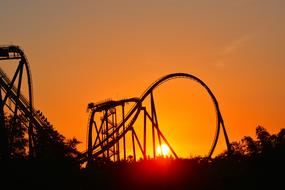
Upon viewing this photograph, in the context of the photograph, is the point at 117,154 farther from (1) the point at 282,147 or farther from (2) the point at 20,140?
(1) the point at 282,147

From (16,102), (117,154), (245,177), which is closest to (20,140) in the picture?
(117,154)

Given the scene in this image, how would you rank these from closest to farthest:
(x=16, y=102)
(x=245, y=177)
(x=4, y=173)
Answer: (x=4, y=173)
(x=245, y=177)
(x=16, y=102)

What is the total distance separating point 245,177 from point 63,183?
8753 millimetres

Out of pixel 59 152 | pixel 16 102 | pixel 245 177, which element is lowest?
pixel 245 177

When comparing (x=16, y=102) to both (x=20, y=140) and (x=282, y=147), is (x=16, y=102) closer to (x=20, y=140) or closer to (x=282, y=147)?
(x=20, y=140)

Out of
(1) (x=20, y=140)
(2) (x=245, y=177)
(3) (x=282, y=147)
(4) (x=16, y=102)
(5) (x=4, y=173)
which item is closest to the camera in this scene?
(5) (x=4, y=173)

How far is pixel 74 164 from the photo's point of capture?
94.2ft

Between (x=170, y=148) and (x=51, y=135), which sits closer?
(x=51, y=135)

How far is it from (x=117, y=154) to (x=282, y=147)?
38.3ft

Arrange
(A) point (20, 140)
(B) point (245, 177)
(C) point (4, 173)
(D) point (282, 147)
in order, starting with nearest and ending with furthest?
(C) point (4, 173) → (B) point (245, 177) → (D) point (282, 147) → (A) point (20, 140)

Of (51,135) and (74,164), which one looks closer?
(74,164)

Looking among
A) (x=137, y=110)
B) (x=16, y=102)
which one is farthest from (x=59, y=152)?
(x=137, y=110)

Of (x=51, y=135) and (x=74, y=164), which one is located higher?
(x=51, y=135)

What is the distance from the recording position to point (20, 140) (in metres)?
37.5
